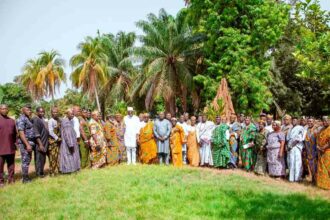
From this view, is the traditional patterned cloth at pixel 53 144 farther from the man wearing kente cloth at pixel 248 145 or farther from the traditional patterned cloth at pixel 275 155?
the traditional patterned cloth at pixel 275 155

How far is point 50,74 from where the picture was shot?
37.2 meters

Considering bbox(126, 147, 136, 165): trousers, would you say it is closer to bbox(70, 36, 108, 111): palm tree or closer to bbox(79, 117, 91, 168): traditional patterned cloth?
bbox(79, 117, 91, 168): traditional patterned cloth

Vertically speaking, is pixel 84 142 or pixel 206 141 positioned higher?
pixel 84 142

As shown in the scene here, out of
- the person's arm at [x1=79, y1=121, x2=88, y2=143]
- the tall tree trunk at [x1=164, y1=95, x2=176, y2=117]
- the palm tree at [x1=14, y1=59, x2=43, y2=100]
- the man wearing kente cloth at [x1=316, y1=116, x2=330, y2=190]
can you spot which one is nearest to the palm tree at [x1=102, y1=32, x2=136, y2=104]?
the tall tree trunk at [x1=164, y1=95, x2=176, y2=117]

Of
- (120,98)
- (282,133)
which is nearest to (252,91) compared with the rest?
(282,133)

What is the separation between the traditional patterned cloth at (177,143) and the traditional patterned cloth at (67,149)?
136 inches

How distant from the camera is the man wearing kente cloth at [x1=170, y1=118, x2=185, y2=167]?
39.1 ft

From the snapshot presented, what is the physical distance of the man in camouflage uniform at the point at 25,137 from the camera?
8641 millimetres

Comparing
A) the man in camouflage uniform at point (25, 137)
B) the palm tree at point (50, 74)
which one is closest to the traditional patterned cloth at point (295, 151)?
the man in camouflage uniform at point (25, 137)

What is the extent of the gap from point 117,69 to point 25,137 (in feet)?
73.4

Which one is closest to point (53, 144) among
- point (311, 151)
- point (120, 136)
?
point (120, 136)

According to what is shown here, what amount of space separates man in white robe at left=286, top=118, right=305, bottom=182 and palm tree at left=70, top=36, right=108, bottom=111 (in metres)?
22.1

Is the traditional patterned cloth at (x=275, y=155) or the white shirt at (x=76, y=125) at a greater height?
the white shirt at (x=76, y=125)

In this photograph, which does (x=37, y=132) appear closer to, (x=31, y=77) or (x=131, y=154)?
(x=131, y=154)
